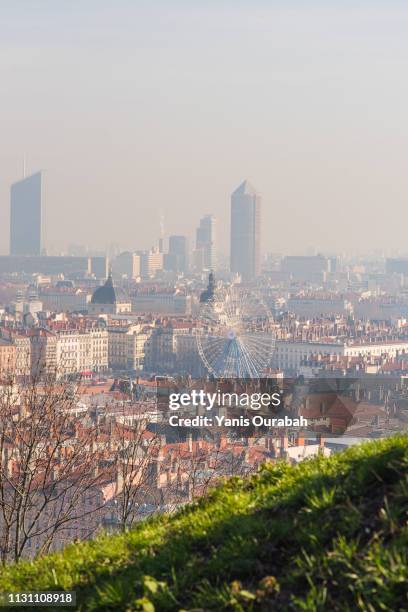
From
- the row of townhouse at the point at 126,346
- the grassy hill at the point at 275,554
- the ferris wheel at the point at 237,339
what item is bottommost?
the row of townhouse at the point at 126,346

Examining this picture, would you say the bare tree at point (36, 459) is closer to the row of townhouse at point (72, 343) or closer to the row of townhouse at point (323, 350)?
the row of townhouse at point (72, 343)

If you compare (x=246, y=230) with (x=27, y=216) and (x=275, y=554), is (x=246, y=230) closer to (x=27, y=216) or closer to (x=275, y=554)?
(x=27, y=216)

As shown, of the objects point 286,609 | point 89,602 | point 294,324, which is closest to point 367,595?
point 286,609

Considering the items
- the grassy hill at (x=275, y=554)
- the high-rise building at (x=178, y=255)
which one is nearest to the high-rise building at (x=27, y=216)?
the high-rise building at (x=178, y=255)

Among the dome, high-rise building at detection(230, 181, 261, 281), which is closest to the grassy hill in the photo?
the dome

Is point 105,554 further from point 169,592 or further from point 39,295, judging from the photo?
point 39,295

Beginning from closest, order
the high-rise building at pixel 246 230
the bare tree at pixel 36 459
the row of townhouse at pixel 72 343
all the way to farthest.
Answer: the bare tree at pixel 36 459
the row of townhouse at pixel 72 343
the high-rise building at pixel 246 230
